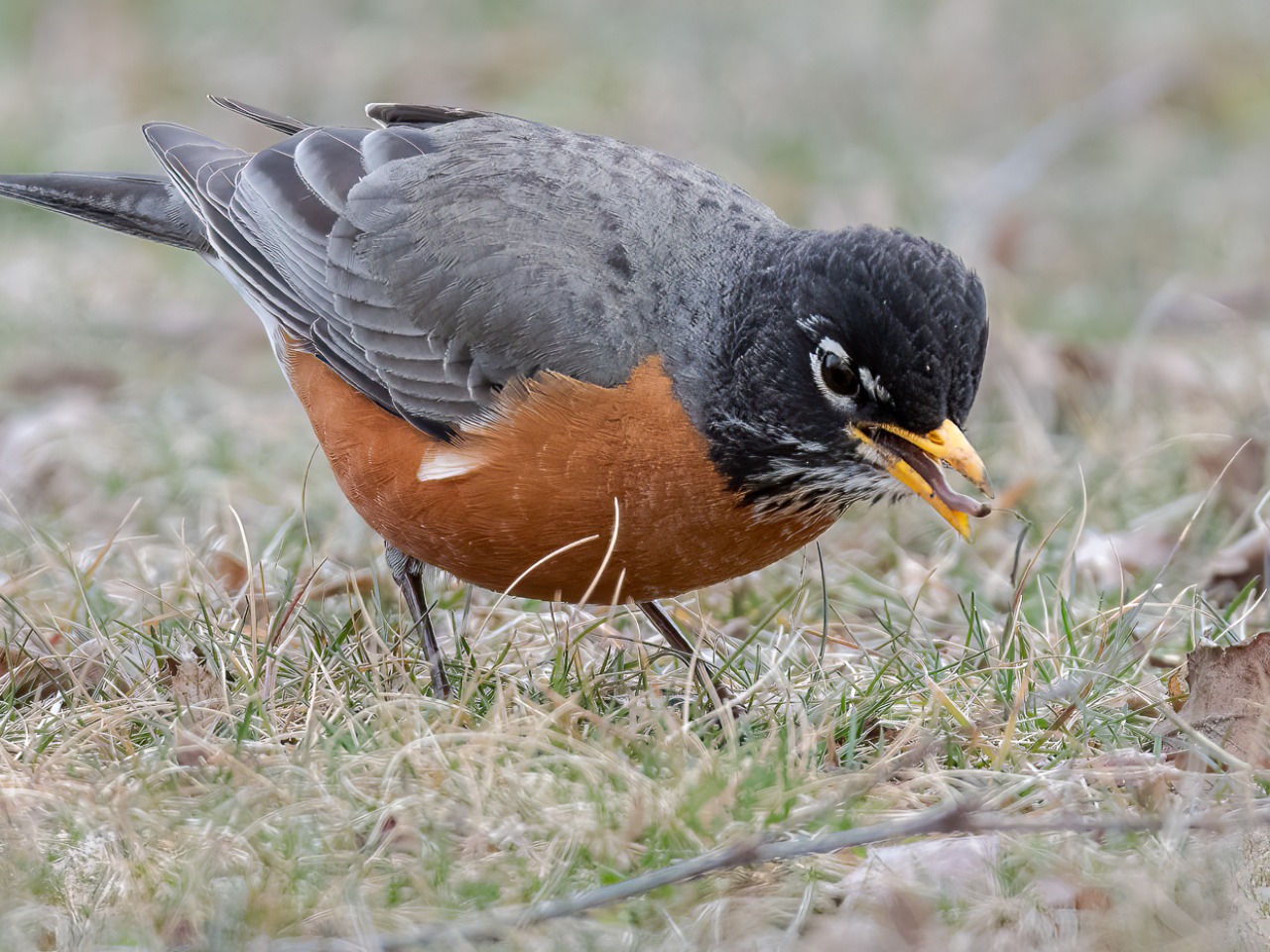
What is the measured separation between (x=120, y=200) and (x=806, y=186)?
6211 mm

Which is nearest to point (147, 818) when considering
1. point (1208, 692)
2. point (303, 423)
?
point (1208, 692)

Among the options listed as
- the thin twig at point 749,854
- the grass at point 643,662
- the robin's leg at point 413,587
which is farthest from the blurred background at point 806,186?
the thin twig at point 749,854

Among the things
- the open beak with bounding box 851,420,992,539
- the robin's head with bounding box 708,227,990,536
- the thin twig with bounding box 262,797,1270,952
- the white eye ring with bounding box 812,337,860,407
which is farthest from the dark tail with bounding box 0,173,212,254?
the thin twig with bounding box 262,797,1270,952

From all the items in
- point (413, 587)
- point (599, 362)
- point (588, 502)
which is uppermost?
point (599, 362)

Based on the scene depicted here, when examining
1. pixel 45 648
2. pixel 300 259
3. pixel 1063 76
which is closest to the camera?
pixel 45 648

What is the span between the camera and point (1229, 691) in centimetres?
403

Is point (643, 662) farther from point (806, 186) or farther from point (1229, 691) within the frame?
point (806, 186)

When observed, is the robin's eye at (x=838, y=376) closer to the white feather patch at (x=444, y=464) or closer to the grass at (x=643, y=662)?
the grass at (x=643, y=662)

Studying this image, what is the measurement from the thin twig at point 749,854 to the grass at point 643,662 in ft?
0.18

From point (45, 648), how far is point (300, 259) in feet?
5.20

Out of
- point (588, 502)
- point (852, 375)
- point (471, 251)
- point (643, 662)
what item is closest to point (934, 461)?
point (852, 375)

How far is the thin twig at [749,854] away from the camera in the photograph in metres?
3.05

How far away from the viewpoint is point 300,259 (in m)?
5.31

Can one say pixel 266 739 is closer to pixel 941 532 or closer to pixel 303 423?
pixel 941 532
